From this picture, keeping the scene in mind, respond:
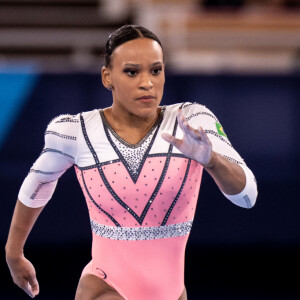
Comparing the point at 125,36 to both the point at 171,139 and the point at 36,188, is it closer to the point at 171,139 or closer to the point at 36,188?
the point at 171,139

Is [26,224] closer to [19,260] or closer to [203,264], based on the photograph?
[19,260]

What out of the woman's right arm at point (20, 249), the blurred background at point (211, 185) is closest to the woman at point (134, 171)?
the woman's right arm at point (20, 249)

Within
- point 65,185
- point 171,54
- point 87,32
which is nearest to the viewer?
point 65,185

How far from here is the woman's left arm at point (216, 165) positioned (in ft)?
7.45

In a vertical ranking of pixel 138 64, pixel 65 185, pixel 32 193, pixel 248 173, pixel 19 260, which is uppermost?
pixel 138 64

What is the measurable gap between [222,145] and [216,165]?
281mm

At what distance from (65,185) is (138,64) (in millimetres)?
2697

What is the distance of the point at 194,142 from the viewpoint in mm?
2281

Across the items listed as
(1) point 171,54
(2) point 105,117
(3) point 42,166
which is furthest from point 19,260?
(1) point 171,54

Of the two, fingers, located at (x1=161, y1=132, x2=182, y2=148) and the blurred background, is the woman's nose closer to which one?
fingers, located at (x1=161, y1=132, x2=182, y2=148)

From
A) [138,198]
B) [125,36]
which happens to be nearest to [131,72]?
[125,36]

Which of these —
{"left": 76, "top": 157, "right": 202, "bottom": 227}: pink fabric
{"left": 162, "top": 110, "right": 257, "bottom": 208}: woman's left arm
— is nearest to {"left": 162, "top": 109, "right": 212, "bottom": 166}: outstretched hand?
{"left": 162, "top": 110, "right": 257, "bottom": 208}: woman's left arm

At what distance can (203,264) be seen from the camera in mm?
5547

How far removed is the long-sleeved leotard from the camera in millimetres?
2658
